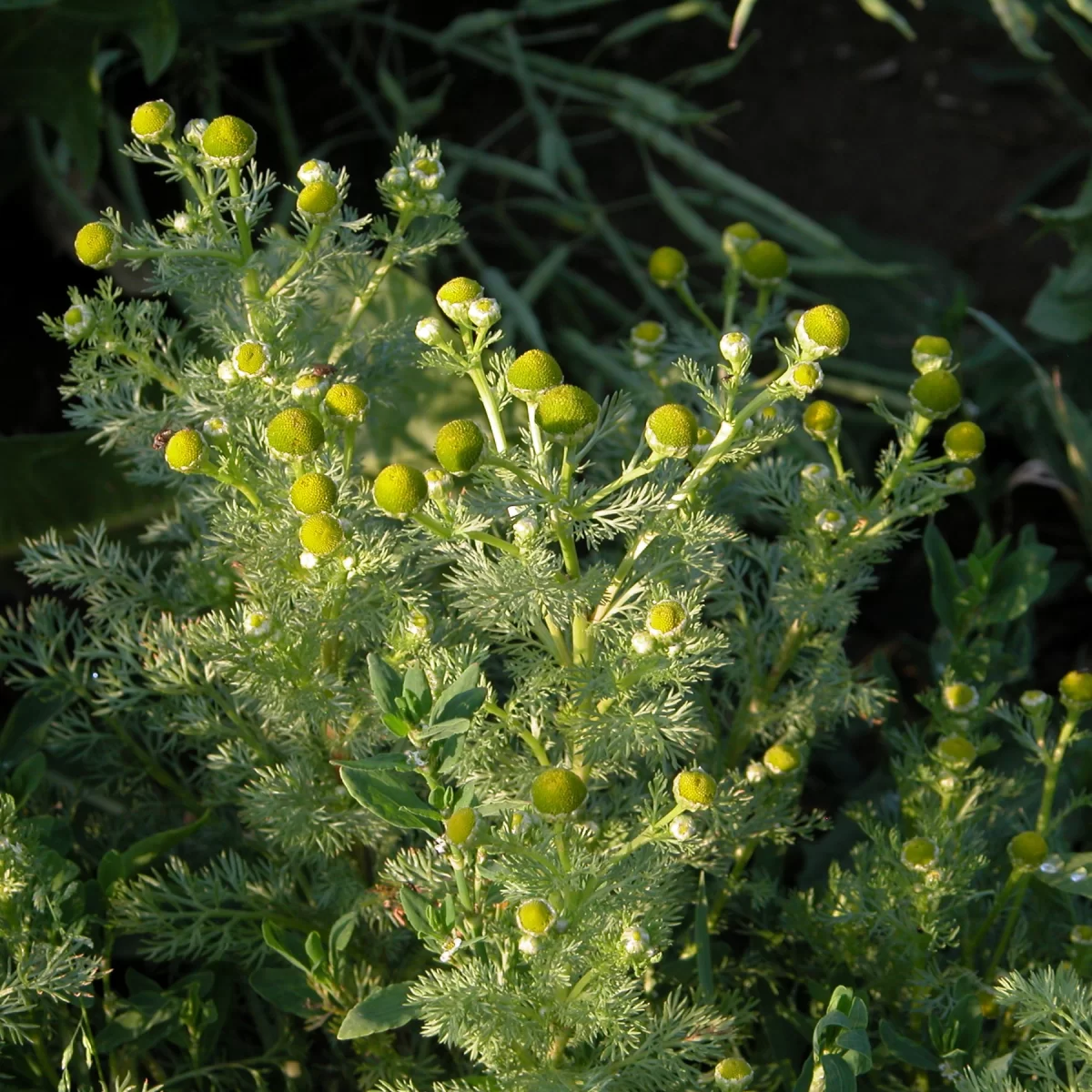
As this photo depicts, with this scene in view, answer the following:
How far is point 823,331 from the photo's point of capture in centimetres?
60

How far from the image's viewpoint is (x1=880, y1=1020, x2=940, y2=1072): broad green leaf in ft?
2.28

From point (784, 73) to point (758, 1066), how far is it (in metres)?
1.25

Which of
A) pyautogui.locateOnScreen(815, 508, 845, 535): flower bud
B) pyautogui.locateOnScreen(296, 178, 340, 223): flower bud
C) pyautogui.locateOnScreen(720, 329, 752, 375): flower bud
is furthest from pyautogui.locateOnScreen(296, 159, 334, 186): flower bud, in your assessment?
pyautogui.locateOnScreen(815, 508, 845, 535): flower bud

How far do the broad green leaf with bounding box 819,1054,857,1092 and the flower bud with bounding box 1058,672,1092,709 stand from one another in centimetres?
27

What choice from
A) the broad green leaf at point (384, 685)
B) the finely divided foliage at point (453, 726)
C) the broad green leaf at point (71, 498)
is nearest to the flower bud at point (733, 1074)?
the finely divided foliage at point (453, 726)

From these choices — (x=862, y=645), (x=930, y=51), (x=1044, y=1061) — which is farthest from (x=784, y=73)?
(x=1044, y=1061)

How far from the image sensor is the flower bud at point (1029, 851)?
717 mm

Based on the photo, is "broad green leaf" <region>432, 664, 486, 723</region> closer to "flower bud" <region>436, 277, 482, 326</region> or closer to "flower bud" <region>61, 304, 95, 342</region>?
"flower bud" <region>436, 277, 482, 326</region>

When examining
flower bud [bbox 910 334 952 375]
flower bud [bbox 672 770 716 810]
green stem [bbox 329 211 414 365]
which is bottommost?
flower bud [bbox 672 770 716 810]

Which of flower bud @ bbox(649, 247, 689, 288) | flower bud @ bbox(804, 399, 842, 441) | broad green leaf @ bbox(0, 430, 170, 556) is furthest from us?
broad green leaf @ bbox(0, 430, 170, 556)

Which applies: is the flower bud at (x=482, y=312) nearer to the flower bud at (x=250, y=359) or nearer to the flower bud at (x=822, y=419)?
the flower bud at (x=250, y=359)

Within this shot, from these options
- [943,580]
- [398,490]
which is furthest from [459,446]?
[943,580]

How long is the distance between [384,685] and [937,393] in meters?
0.34

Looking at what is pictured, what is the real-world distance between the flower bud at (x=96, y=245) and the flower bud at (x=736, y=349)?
11.5 inches
